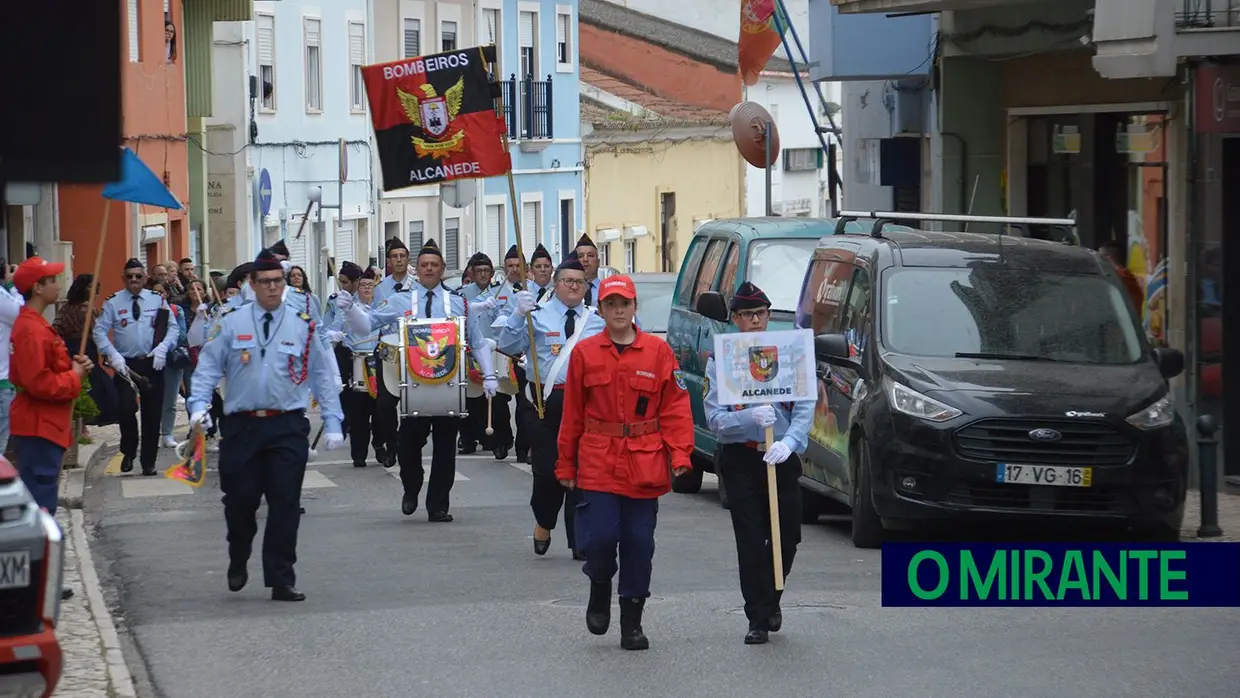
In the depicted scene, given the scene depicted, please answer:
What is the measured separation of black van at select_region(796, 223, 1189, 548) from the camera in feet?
39.8

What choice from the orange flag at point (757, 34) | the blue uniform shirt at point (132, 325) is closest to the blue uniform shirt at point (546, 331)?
the blue uniform shirt at point (132, 325)

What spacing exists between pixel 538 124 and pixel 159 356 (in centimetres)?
3083

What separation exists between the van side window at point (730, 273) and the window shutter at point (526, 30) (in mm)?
33452

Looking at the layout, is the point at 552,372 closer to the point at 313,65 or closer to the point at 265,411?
the point at 265,411

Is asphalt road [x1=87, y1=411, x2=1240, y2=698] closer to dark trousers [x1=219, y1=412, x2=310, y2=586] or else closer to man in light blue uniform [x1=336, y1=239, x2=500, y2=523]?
dark trousers [x1=219, y1=412, x2=310, y2=586]

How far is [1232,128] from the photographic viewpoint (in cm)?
1574

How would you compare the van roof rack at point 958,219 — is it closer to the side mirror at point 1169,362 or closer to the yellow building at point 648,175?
the side mirror at point 1169,362

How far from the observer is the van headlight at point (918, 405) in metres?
12.2

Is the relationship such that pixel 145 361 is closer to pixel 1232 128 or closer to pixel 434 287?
Result: pixel 434 287

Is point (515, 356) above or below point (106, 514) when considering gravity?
above

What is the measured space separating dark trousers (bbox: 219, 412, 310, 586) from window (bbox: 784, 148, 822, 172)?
46.2 metres

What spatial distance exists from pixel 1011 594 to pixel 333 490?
758 cm

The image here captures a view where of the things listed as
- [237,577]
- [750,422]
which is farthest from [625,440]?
[237,577]

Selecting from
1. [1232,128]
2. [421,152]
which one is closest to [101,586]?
[421,152]
